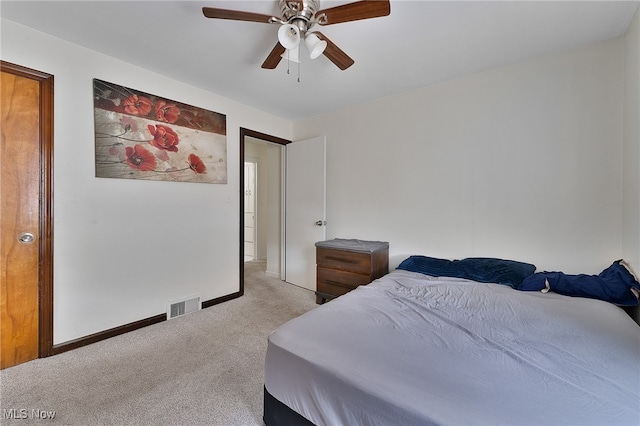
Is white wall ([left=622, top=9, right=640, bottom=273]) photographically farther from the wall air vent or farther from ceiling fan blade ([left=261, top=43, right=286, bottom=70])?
the wall air vent

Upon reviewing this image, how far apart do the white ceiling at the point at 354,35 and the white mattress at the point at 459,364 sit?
189 cm

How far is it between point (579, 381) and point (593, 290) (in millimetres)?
1257

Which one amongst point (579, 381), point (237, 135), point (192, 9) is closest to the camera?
point (579, 381)

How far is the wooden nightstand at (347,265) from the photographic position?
2639mm

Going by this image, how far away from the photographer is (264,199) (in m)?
5.44

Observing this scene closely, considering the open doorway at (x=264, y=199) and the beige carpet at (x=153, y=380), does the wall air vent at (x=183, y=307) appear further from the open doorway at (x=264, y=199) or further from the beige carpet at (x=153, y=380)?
the open doorway at (x=264, y=199)

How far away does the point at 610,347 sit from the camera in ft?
3.56

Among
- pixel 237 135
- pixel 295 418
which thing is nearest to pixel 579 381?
pixel 295 418

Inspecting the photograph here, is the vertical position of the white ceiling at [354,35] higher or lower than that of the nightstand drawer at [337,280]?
higher

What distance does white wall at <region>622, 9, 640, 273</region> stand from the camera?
1550 mm

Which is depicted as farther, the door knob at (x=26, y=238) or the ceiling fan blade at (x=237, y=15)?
the door knob at (x=26, y=238)

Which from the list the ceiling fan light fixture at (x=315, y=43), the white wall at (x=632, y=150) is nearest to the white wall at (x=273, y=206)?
the ceiling fan light fixture at (x=315, y=43)

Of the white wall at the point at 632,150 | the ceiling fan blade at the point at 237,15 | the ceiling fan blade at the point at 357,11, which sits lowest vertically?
the white wall at the point at 632,150

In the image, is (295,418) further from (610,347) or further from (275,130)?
(275,130)
